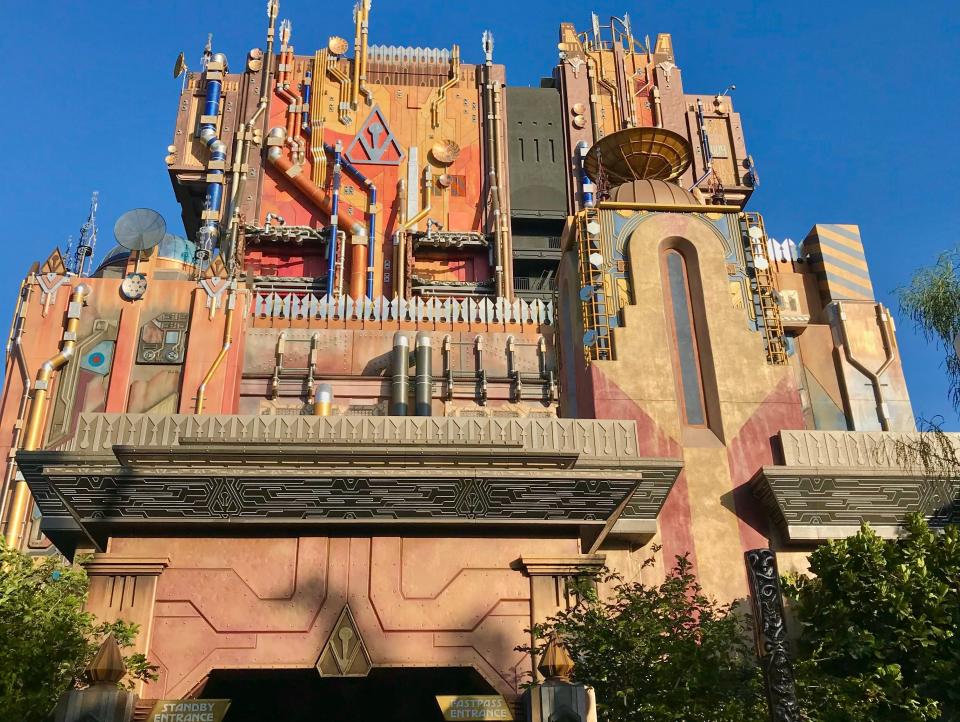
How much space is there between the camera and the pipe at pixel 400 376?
2494 centimetres

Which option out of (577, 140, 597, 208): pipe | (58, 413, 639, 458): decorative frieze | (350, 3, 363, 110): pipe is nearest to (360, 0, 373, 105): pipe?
(350, 3, 363, 110): pipe

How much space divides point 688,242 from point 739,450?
224 inches

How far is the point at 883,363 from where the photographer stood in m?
32.2

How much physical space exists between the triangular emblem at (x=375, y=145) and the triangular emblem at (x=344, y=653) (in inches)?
A: 1090

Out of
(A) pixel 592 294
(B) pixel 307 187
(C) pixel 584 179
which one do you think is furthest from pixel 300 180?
(A) pixel 592 294

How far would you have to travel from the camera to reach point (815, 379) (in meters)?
32.5

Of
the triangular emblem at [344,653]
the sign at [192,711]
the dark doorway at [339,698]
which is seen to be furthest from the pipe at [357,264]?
the sign at [192,711]

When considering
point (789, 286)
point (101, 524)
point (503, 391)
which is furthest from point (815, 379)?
point (101, 524)

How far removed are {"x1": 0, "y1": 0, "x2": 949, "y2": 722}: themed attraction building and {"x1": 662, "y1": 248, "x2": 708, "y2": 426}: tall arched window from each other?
0.07 meters

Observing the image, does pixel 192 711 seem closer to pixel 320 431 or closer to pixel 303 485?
pixel 303 485

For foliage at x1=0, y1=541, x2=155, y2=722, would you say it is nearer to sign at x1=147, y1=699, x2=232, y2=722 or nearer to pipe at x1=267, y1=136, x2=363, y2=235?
sign at x1=147, y1=699, x2=232, y2=722

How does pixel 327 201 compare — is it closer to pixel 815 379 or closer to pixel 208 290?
pixel 208 290

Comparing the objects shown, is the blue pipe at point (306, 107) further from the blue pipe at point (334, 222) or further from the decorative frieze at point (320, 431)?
the decorative frieze at point (320, 431)

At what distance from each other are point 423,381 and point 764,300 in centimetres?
930
